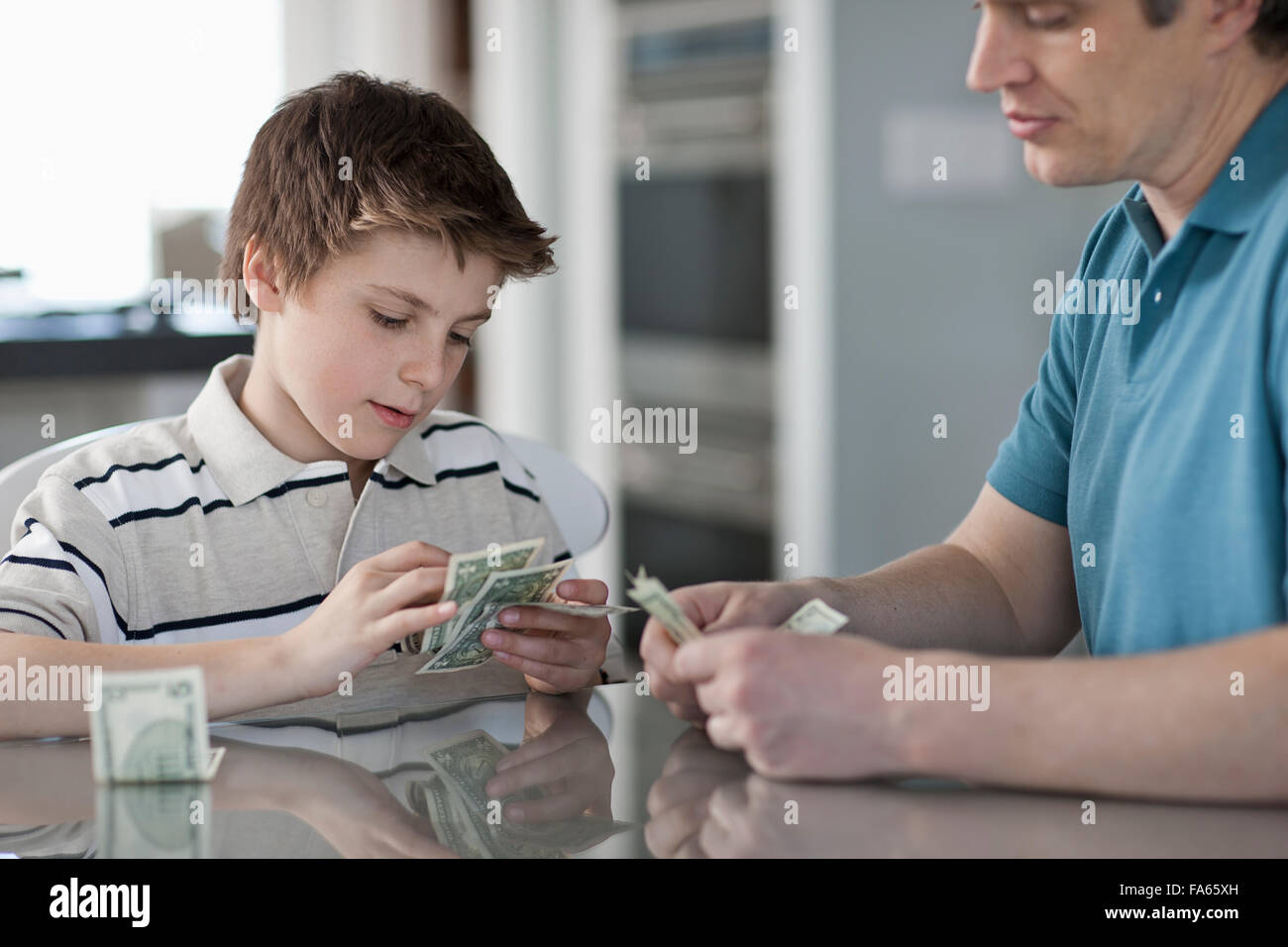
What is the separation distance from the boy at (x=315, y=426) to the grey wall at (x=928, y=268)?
2.02 m

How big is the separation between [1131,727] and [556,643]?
1.79 feet

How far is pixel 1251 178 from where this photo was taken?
41.4 inches

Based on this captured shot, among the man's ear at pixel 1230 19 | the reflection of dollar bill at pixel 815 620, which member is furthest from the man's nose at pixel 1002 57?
the reflection of dollar bill at pixel 815 620

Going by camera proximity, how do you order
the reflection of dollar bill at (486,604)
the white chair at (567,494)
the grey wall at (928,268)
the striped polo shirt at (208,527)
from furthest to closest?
1. the grey wall at (928,268)
2. the white chair at (567,494)
3. the striped polo shirt at (208,527)
4. the reflection of dollar bill at (486,604)

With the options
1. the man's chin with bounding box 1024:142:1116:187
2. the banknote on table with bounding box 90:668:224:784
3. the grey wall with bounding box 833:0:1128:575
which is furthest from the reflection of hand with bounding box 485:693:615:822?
the grey wall with bounding box 833:0:1128:575

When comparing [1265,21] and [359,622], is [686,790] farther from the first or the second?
[1265,21]

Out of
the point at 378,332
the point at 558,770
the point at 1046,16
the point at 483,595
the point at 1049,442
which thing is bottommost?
the point at 558,770

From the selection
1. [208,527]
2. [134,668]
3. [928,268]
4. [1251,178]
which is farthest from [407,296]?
[928,268]

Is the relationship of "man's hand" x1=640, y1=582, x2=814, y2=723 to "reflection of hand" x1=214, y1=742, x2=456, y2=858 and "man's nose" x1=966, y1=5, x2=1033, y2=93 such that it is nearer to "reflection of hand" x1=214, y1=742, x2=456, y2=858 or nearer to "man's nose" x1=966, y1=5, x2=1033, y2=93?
"reflection of hand" x1=214, y1=742, x2=456, y2=858

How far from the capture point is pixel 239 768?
991 millimetres

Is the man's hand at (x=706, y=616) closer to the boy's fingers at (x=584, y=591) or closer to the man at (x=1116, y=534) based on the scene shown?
the man at (x=1116, y=534)

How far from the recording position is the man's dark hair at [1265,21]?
1.01m
